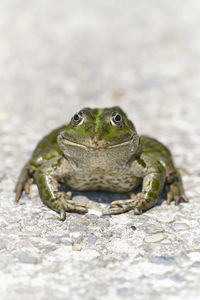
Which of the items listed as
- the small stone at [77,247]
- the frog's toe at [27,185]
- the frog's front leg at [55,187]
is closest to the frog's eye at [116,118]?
the frog's front leg at [55,187]

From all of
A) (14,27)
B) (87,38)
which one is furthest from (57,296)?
(14,27)

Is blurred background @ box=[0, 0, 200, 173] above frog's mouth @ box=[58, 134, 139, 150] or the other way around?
above

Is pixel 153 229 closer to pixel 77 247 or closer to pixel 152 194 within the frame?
pixel 152 194

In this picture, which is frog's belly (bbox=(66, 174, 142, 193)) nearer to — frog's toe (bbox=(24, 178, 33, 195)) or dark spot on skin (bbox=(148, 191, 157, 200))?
dark spot on skin (bbox=(148, 191, 157, 200))

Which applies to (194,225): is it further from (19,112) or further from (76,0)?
(76,0)

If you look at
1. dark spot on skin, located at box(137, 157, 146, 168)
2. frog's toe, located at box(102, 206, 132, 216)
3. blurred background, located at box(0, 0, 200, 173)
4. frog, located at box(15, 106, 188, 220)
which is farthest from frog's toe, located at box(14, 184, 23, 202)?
dark spot on skin, located at box(137, 157, 146, 168)

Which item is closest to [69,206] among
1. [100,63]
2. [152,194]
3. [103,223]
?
[103,223]

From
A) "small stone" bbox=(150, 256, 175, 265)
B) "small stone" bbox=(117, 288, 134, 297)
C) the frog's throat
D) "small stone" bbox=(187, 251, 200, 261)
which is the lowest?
"small stone" bbox=(117, 288, 134, 297)
